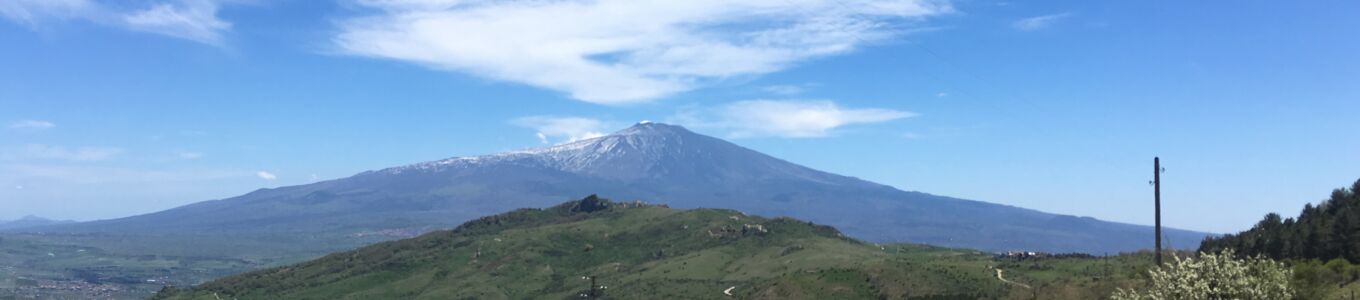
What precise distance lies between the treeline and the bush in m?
44.5

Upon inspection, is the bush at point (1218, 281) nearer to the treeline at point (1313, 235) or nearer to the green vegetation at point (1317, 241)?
the green vegetation at point (1317, 241)

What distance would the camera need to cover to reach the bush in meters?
45.3

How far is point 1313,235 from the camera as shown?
96.2m

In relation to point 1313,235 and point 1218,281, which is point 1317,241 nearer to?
point 1313,235

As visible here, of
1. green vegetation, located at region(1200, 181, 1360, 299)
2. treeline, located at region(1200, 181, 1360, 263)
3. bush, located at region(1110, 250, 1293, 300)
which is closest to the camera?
bush, located at region(1110, 250, 1293, 300)

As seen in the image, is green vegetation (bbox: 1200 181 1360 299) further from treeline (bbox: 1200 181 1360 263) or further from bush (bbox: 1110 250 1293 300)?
bush (bbox: 1110 250 1293 300)

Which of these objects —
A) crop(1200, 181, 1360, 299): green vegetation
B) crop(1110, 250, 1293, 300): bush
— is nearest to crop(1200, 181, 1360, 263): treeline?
crop(1200, 181, 1360, 299): green vegetation

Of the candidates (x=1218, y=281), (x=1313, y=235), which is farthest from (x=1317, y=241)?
(x=1218, y=281)

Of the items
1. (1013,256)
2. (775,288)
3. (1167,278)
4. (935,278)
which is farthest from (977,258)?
(1167,278)

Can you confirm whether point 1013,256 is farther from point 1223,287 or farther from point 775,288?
point 1223,287

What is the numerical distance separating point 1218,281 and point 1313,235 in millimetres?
62740

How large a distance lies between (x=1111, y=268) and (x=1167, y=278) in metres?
95.9

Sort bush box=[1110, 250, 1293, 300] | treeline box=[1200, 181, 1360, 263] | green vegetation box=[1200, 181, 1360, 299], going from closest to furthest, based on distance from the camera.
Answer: bush box=[1110, 250, 1293, 300] → green vegetation box=[1200, 181, 1360, 299] → treeline box=[1200, 181, 1360, 263]

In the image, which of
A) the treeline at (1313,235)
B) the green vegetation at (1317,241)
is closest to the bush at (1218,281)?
the green vegetation at (1317,241)
